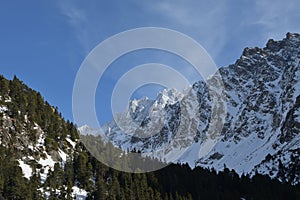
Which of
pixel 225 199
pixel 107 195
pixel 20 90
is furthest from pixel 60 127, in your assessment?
pixel 225 199

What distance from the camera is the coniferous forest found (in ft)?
253

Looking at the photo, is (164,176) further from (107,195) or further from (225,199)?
(107,195)

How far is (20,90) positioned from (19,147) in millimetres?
26156

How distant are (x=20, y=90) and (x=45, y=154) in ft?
85.3

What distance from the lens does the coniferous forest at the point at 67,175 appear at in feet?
253

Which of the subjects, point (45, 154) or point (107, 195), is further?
point (45, 154)

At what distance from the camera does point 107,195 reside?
3344 inches

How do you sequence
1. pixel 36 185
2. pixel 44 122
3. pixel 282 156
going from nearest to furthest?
pixel 36 185
pixel 44 122
pixel 282 156

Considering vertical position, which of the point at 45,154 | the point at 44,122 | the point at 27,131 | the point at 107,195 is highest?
the point at 44,122

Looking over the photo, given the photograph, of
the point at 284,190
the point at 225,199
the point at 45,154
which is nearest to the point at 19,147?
the point at 45,154

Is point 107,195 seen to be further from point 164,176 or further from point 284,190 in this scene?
point 284,190

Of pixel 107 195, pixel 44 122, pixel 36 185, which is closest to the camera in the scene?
pixel 36 185

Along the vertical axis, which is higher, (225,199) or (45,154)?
(45,154)

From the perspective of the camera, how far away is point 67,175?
284 feet
